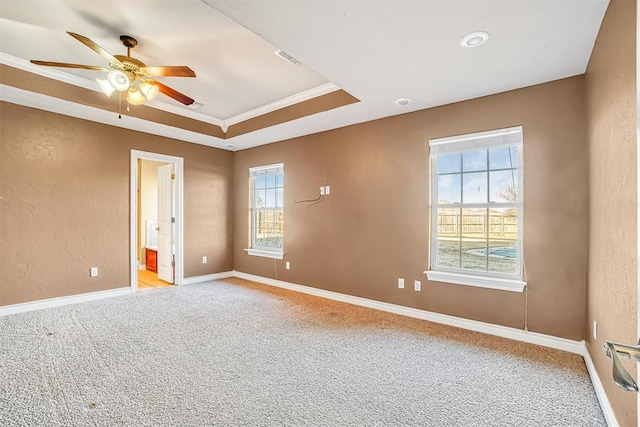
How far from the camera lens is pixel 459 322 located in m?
3.15

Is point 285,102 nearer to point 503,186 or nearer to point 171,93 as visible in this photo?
point 171,93

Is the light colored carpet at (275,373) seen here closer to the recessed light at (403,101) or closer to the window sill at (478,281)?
the window sill at (478,281)

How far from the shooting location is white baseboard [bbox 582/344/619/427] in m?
1.65

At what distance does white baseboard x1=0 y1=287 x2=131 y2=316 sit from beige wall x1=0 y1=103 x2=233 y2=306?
0.06 m

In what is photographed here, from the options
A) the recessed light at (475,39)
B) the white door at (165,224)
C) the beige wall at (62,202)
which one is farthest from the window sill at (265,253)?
the recessed light at (475,39)

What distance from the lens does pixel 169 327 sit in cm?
310

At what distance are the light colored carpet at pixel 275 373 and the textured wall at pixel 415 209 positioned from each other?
39 cm

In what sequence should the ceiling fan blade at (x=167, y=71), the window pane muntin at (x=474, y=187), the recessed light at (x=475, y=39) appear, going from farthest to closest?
the window pane muntin at (x=474, y=187) < the ceiling fan blade at (x=167, y=71) < the recessed light at (x=475, y=39)

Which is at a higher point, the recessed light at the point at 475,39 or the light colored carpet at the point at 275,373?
the recessed light at the point at 475,39

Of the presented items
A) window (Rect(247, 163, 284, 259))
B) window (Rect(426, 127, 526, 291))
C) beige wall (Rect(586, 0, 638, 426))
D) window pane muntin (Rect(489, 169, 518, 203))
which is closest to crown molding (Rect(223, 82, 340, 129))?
window (Rect(247, 163, 284, 259))

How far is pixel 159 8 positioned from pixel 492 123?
10.2ft

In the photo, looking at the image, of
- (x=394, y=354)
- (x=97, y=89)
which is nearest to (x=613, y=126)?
(x=394, y=354)

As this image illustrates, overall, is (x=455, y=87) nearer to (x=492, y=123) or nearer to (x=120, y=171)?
(x=492, y=123)

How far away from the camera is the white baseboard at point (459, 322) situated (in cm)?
261
